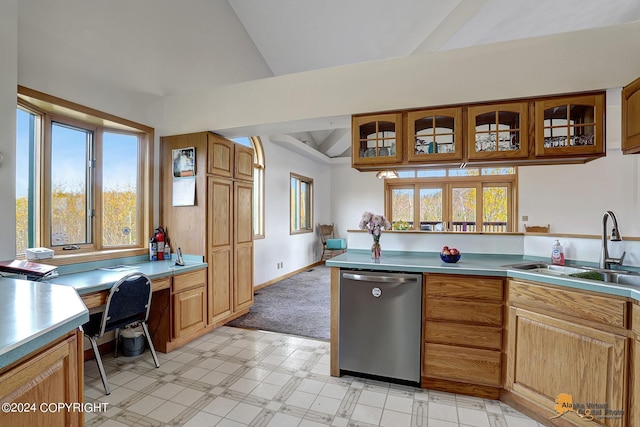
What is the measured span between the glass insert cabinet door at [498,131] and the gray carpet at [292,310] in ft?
7.73

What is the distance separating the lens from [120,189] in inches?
122

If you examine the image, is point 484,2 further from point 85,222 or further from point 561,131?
point 85,222

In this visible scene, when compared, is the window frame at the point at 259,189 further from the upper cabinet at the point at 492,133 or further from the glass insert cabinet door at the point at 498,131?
the glass insert cabinet door at the point at 498,131

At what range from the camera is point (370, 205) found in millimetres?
8156

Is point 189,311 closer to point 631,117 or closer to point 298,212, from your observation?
point 631,117

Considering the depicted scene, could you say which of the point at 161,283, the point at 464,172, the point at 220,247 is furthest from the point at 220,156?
the point at 464,172

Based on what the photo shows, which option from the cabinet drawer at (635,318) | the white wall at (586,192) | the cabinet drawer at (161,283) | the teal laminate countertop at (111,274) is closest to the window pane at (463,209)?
the white wall at (586,192)

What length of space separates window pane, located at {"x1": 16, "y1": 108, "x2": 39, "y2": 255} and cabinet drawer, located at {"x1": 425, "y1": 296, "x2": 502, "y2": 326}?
10.4 ft

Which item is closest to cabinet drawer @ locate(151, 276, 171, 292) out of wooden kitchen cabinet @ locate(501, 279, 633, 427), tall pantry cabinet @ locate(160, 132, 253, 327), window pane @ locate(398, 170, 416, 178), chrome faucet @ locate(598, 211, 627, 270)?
tall pantry cabinet @ locate(160, 132, 253, 327)

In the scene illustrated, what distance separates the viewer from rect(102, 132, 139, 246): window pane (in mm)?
2984

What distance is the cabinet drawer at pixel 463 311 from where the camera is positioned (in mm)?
2117

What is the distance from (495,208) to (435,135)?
17.7 feet

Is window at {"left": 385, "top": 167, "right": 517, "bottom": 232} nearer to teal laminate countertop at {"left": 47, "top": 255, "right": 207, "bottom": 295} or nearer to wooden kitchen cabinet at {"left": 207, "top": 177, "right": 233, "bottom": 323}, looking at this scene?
wooden kitchen cabinet at {"left": 207, "top": 177, "right": 233, "bottom": 323}

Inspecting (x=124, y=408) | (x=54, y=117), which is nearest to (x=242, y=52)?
(x=54, y=117)
